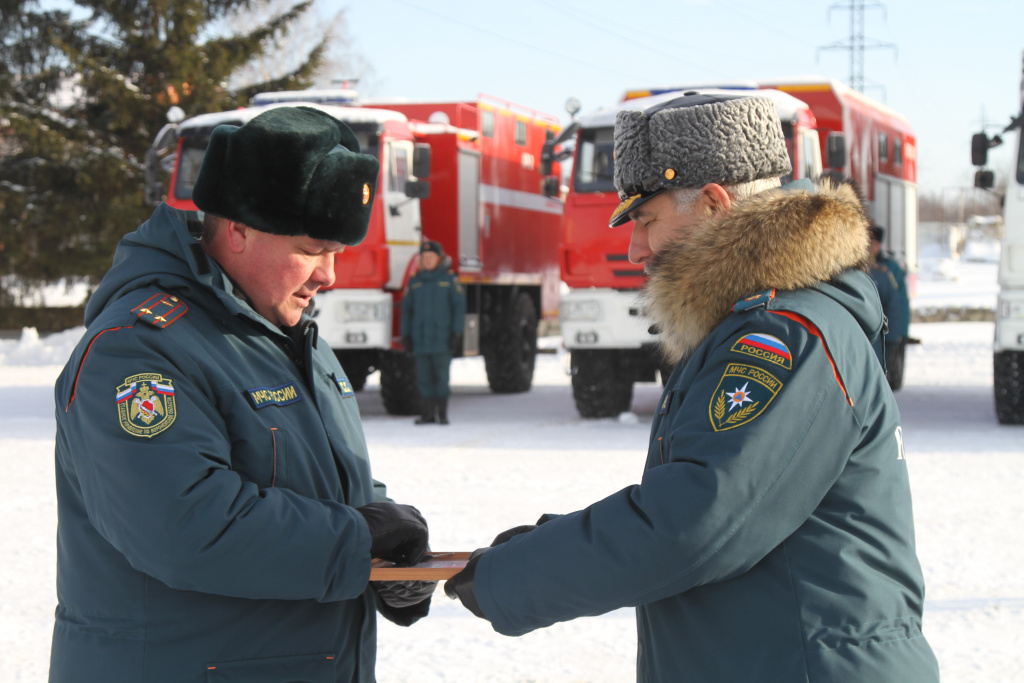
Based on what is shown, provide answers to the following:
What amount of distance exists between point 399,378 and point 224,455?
408 inches

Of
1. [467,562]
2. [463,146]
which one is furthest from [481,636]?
[463,146]

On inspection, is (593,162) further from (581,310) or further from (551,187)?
(581,310)

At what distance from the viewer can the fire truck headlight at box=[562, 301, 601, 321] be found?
11078 mm

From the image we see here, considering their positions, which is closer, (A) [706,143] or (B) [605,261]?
(A) [706,143]

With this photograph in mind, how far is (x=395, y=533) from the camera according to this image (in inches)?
81.4

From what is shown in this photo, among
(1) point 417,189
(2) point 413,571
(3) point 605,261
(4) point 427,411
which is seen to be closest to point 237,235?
(2) point 413,571

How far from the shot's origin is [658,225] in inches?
84.3

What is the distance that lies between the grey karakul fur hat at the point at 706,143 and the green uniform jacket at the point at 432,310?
9.26 m

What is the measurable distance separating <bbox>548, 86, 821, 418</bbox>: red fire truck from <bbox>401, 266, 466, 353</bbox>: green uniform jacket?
1184mm

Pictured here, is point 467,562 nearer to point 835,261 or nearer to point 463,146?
point 835,261

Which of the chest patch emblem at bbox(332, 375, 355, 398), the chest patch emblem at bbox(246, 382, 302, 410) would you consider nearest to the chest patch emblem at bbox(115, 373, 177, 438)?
the chest patch emblem at bbox(246, 382, 302, 410)

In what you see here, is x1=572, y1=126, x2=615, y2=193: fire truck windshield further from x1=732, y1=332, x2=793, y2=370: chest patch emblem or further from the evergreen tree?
the evergreen tree

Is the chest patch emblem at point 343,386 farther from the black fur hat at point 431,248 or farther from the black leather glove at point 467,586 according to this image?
the black fur hat at point 431,248

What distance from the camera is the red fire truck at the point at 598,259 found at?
10961mm
